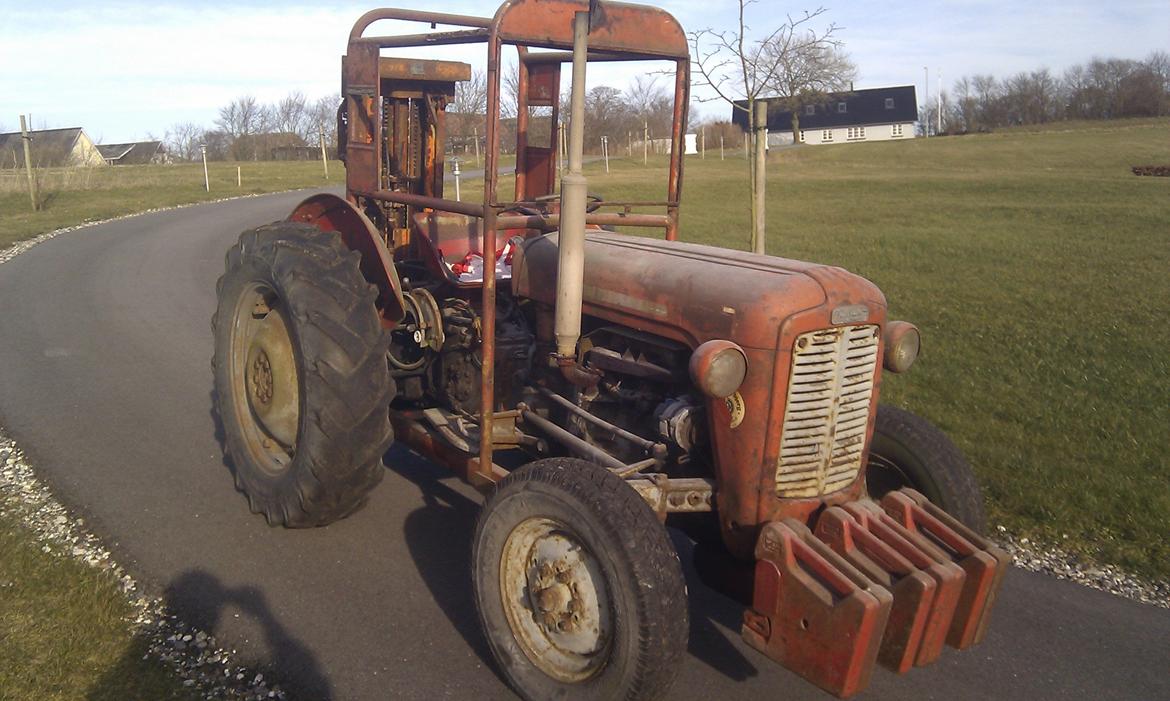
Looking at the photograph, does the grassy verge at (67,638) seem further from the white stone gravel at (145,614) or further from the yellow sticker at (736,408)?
the yellow sticker at (736,408)

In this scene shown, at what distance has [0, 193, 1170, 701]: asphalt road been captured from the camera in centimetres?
357

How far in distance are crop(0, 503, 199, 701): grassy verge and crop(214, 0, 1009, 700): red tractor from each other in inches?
34.9

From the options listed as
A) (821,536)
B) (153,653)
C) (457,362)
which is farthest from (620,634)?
(457,362)

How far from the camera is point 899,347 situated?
363 cm

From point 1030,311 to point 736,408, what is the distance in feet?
28.8

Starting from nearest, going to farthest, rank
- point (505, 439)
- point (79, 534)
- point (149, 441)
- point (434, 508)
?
1. point (505, 439)
2. point (79, 534)
3. point (434, 508)
4. point (149, 441)

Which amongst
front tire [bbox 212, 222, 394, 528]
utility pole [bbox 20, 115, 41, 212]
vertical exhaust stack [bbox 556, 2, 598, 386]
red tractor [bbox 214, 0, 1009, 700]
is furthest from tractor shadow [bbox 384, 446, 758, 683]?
utility pole [bbox 20, 115, 41, 212]

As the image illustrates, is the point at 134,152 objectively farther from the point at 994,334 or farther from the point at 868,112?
the point at 994,334

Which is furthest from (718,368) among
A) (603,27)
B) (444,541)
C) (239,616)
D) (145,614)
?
(145,614)

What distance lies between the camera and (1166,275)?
43.0 ft

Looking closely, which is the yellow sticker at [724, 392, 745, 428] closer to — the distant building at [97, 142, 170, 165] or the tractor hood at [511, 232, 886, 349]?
the tractor hood at [511, 232, 886, 349]

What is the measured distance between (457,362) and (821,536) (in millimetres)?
2262

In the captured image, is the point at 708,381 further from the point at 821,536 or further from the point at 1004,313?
the point at 1004,313

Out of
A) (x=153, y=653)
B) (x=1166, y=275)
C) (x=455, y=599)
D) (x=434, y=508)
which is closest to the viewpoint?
(x=153, y=653)
